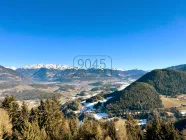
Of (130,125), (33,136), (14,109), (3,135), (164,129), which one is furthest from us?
(130,125)

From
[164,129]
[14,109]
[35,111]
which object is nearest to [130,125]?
[164,129]

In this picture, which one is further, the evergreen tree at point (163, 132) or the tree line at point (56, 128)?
the evergreen tree at point (163, 132)

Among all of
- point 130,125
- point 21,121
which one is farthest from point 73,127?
point 130,125

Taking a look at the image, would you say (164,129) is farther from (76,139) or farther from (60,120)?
(60,120)

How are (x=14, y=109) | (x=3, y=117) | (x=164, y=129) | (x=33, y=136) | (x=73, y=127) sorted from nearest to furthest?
(x=33, y=136)
(x=3, y=117)
(x=164, y=129)
(x=14, y=109)
(x=73, y=127)

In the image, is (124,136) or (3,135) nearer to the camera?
(3,135)

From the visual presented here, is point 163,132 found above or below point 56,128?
above

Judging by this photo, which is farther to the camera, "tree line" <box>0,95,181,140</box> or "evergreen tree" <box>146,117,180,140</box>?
"evergreen tree" <box>146,117,180,140</box>

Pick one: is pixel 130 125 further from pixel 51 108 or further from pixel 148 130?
pixel 51 108

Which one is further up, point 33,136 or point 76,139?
point 33,136

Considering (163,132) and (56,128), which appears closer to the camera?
(163,132)
